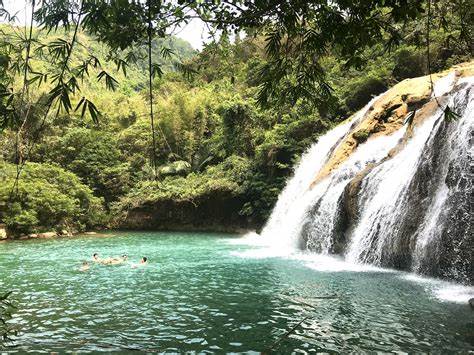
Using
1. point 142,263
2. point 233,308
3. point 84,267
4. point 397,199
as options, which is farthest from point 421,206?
point 84,267

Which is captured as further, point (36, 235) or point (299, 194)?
point (36, 235)

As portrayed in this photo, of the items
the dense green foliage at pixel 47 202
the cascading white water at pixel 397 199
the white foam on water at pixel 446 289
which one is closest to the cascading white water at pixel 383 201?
the cascading white water at pixel 397 199

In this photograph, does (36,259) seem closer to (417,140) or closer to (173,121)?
(417,140)

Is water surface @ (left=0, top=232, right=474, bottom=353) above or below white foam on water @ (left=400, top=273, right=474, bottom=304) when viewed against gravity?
below

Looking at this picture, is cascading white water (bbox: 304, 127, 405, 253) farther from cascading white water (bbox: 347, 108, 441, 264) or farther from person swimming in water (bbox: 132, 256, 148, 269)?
person swimming in water (bbox: 132, 256, 148, 269)

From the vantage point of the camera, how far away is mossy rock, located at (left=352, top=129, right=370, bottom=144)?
53.7 feet

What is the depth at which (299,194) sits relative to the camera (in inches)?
752

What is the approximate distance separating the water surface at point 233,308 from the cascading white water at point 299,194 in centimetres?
411

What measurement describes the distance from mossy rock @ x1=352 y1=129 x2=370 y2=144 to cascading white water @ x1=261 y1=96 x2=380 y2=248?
5.44 feet

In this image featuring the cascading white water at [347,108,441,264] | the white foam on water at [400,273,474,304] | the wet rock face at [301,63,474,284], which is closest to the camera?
the white foam on water at [400,273,474,304]

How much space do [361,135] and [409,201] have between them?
A: 20.2 ft

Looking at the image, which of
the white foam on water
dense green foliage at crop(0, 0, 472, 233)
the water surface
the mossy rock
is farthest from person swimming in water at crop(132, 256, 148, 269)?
the mossy rock

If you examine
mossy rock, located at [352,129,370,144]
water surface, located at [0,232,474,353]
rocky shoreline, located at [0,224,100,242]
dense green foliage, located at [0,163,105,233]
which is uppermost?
mossy rock, located at [352,129,370,144]

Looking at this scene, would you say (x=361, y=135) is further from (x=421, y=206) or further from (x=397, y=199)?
(x=421, y=206)
